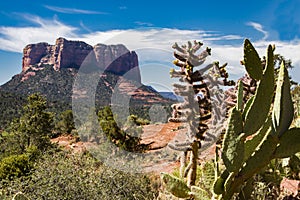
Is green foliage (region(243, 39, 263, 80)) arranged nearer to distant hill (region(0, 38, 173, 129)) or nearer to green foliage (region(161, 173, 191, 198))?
green foliage (region(161, 173, 191, 198))

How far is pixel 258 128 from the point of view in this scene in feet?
4.39

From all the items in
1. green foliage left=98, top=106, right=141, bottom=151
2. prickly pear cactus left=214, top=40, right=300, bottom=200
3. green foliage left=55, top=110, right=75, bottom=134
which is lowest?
green foliage left=55, top=110, right=75, bottom=134

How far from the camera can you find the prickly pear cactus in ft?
4.04

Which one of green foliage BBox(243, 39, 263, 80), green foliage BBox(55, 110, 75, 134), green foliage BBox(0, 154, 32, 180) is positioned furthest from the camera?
green foliage BBox(55, 110, 75, 134)

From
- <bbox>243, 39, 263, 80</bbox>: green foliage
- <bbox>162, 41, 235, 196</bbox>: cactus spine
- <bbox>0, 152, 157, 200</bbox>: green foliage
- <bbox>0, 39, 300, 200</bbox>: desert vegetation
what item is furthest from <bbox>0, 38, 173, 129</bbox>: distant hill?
→ <bbox>243, 39, 263, 80</bbox>: green foliage

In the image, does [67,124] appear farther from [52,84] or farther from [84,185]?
[52,84]

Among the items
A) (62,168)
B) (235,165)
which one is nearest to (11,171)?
(62,168)

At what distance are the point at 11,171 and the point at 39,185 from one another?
322cm

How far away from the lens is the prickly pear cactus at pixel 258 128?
1.23 m

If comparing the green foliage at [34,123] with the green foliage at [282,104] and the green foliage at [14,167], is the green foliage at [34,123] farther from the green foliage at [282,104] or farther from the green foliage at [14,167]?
the green foliage at [282,104]

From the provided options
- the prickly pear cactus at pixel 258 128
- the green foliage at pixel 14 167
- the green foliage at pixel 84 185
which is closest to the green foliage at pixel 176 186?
the prickly pear cactus at pixel 258 128

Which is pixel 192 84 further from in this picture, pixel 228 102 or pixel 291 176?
pixel 291 176

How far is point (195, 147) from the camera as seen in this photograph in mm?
2674

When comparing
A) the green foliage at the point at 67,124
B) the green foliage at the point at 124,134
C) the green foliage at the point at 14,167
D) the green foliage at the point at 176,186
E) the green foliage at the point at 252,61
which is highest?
the green foliage at the point at 252,61
